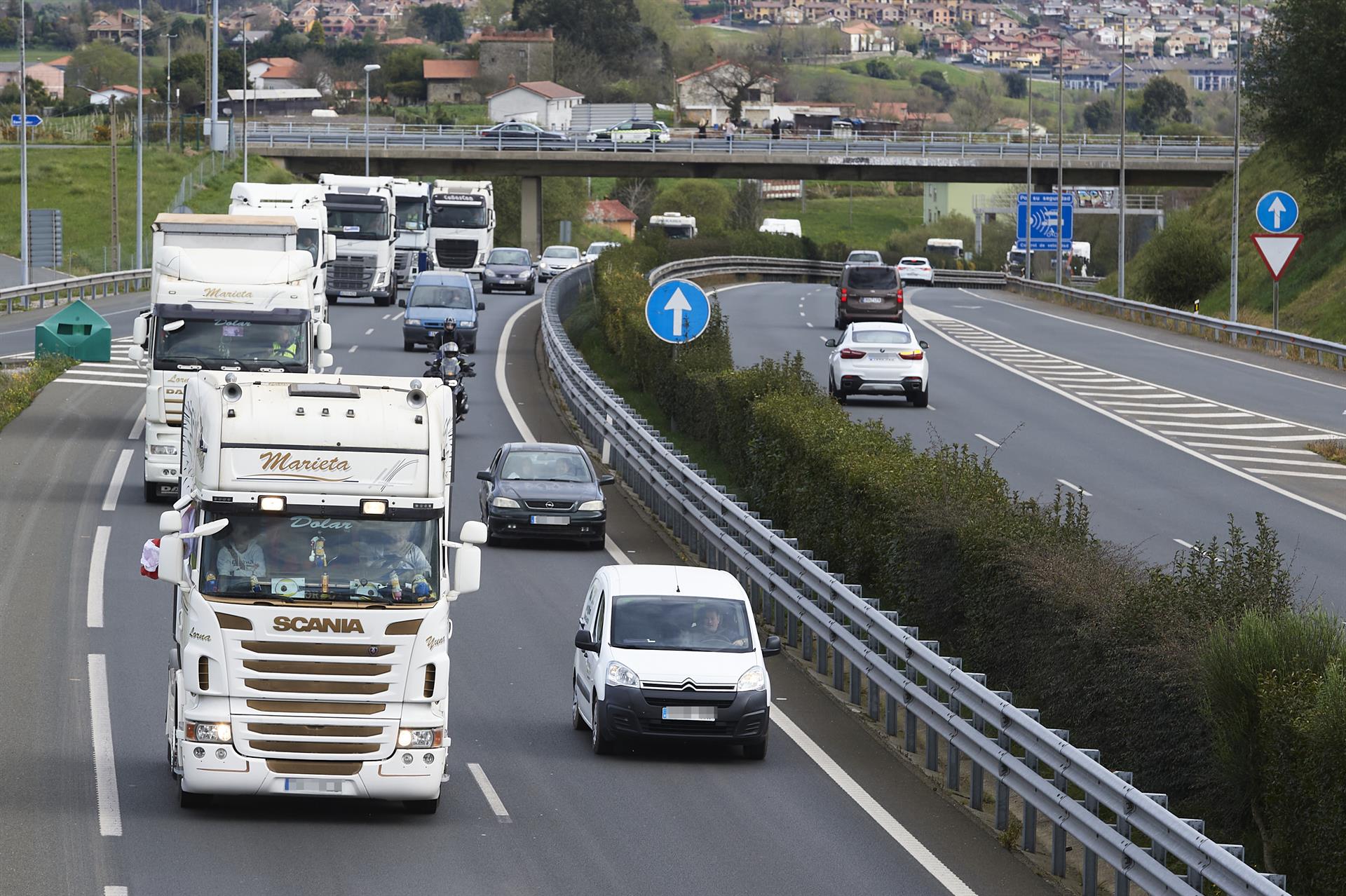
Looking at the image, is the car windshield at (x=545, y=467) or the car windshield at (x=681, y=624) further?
the car windshield at (x=545, y=467)

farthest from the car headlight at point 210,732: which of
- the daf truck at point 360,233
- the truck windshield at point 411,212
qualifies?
the truck windshield at point 411,212

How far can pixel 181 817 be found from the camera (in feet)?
42.9

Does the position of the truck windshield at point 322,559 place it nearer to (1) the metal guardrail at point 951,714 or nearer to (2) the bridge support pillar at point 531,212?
(1) the metal guardrail at point 951,714

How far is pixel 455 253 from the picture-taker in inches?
2635

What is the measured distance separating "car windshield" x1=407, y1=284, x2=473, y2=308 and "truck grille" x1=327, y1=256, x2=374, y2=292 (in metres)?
9.96

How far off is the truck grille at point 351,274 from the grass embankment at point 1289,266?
26.2 metres

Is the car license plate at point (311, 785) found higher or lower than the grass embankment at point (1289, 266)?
lower

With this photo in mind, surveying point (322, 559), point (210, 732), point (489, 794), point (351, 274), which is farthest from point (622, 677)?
point (351, 274)

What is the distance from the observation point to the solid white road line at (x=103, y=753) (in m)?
12.9

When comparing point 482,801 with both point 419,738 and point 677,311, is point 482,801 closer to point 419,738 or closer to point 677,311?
point 419,738

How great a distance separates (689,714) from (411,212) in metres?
48.7

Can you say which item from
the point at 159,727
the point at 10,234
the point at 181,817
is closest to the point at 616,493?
the point at 159,727

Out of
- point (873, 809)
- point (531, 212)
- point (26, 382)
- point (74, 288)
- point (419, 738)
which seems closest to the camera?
point (419, 738)

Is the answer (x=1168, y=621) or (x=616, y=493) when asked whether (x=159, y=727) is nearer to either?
(x=1168, y=621)
